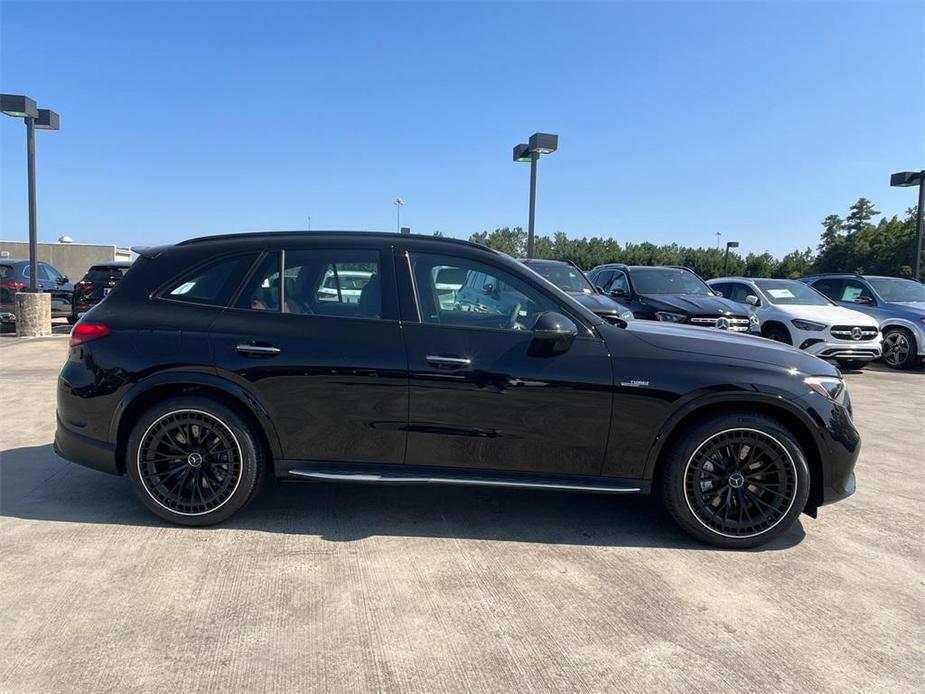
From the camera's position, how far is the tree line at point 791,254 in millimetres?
41406

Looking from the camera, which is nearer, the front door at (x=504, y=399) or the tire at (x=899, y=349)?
the front door at (x=504, y=399)

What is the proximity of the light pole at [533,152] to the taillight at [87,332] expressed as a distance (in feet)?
40.0

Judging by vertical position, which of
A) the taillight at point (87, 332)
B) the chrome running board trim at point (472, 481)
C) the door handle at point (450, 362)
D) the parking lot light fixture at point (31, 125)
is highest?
the parking lot light fixture at point (31, 125)

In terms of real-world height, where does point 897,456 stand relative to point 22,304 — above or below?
below

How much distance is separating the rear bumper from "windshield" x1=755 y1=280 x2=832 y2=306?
1084cm

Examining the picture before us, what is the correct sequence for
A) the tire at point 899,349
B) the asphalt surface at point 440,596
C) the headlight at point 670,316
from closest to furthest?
the asphalt surface at point 440,596 < the headlight at point 670,316 < the tire at point 899,349

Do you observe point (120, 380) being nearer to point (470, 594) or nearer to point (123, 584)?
point (123, 584)

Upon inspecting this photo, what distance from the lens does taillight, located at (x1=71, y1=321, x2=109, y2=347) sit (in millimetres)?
3828

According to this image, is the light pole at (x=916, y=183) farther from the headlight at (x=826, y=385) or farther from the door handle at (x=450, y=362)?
the door handle at (x=450, y=362)

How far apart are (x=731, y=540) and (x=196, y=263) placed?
3672 millimetres

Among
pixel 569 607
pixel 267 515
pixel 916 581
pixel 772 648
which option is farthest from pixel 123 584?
pixel 916 581

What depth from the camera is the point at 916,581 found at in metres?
3.41

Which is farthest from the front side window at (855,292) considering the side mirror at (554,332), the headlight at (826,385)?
the side mirror at (554,332)

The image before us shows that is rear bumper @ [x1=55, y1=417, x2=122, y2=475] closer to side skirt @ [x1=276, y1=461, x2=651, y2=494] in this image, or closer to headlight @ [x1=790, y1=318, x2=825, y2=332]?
side skirt @ [x1=276, y1=461, x2=651, y2=494]
